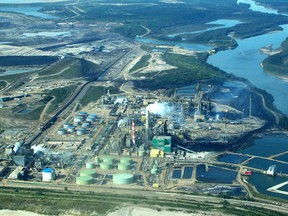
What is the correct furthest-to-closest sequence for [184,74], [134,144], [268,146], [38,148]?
[184,74] < [268,146] < [134,144] < [38,148]

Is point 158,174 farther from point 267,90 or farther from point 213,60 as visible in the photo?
point 213,60

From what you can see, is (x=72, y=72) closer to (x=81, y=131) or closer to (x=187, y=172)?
(x=81, y=131)

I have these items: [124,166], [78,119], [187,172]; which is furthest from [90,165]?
[78,119]

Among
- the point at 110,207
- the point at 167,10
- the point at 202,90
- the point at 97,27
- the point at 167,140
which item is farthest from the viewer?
the point at 167,10

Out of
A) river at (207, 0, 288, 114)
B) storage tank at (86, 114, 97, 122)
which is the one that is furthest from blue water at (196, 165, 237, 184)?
river at (207, 0, 288, 114)

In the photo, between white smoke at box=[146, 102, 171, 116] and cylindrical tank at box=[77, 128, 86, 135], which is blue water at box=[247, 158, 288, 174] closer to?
white smoke at box=[146, 102, 171, 116]

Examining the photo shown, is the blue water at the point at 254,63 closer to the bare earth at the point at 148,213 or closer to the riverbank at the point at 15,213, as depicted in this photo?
the bare earth at the point at 148,213

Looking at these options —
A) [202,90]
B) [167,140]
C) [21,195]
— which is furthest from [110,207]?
[202,90]
